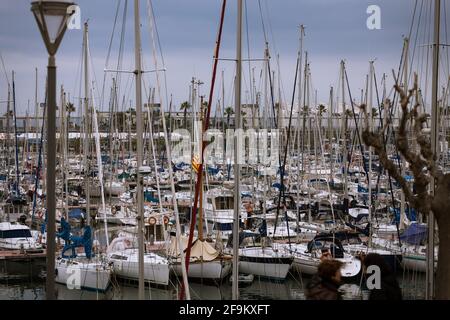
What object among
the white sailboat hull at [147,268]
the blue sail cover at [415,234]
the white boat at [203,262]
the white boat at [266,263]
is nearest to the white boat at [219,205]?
the white boat at [266,263]

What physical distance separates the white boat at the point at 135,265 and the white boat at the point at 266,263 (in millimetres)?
3206

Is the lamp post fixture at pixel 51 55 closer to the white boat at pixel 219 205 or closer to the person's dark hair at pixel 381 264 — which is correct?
the person's dark hair at pixel 381 264

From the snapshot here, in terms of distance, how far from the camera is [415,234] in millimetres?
25312

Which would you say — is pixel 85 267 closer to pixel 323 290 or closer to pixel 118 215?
pixel 118 215

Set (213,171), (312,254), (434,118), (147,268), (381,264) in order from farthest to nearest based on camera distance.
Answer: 1. (213,171)
2. (312,254)
3. (147,268)
4. (434,118)
5. (381,264)

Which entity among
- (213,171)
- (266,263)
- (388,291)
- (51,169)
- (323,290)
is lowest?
(266,263)

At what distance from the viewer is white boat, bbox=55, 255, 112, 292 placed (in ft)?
75.7

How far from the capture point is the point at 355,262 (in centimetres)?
2409

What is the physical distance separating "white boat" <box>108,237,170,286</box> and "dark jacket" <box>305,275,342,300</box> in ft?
53.5

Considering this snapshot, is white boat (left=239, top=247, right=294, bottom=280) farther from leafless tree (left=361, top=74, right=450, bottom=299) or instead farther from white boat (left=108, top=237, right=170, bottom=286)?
leafless tree (left=361, top=74, right=450, bottom=299)

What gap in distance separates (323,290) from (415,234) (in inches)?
757

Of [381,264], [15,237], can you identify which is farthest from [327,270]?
[15,237]

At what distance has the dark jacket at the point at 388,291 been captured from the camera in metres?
7.55
